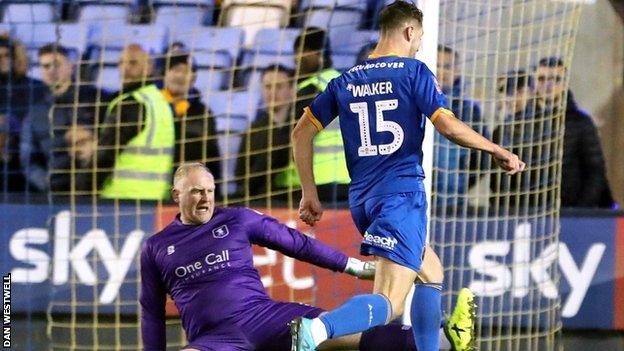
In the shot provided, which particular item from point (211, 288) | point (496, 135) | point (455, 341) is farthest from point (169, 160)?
point (455, 341)

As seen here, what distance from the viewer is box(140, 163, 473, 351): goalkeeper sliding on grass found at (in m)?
6.00

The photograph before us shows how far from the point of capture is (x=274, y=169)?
8.38 metres

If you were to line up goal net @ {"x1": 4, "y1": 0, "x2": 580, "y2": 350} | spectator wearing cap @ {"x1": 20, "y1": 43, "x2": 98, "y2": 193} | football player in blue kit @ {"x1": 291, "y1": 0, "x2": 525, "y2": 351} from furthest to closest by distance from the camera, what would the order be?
spectator wearing cap @ {"x1": 20, "y1": 43, "x2": 98, "y2": 193} < goal net @ {"x1": 4, "y1": 0, "x2": 580, "y2": 350} < football player in blue kit @ {"x1": 291, "y1": 0, "x2": 525, "y2": 351}

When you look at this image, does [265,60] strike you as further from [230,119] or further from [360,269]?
[360,269]

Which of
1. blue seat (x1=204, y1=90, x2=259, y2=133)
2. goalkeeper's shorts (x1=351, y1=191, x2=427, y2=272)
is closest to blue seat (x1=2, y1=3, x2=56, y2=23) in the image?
blue seat (x1=204, y1=90, x2=259, y2=133)

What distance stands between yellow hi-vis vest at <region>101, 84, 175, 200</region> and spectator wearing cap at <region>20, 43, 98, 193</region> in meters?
0.27

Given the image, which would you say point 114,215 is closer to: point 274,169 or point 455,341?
point 274,169

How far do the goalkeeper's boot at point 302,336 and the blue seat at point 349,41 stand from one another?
3408mm

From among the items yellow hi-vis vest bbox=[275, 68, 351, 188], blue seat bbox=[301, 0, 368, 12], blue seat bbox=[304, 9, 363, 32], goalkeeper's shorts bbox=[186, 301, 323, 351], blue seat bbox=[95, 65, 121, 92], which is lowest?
goalkeeper's shorts bbox=[186, 301, 323, 351]

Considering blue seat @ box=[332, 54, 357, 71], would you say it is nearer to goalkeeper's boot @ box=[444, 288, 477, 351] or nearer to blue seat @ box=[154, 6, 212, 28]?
blue seat @ box=[154, 6, 212, 28]

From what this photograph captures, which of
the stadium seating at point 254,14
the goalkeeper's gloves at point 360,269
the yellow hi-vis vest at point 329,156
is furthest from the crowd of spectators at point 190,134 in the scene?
the goalkeeper's gloves at point 360,269

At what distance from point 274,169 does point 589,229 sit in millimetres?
1867

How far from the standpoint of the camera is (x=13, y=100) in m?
8.77

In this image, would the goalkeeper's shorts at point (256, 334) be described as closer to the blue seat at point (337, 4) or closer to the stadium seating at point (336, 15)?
the stadium seating at point (336, 15)
